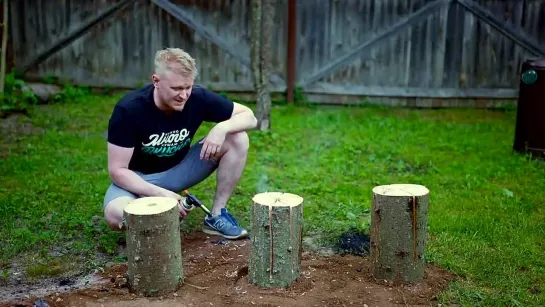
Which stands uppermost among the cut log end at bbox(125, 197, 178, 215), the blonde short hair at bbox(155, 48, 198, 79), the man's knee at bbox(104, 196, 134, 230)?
the blonde short hair at bbox(155, 48, 198, 79)

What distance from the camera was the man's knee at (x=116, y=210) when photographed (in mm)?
4137

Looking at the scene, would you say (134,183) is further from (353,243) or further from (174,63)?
(353,243)

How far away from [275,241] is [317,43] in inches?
235

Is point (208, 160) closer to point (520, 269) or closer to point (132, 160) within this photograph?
point (132, 160)

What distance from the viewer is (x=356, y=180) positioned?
243 inches

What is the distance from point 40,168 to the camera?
20.7ft

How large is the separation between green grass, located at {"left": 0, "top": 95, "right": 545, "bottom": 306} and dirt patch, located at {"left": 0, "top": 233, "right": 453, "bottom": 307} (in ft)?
0.86

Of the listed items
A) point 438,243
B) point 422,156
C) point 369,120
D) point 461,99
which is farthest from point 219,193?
point 461,99

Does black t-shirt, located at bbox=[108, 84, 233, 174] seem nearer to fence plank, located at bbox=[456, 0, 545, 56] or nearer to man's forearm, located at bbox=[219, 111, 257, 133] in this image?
man's forearm, located at bbox=[219, 111, 257, 133]

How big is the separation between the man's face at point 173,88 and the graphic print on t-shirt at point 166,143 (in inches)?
Answer: 9.7

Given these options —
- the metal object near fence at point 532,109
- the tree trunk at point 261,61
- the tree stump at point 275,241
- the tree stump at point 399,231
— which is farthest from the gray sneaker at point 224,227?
the metal object near fence at point 532,109

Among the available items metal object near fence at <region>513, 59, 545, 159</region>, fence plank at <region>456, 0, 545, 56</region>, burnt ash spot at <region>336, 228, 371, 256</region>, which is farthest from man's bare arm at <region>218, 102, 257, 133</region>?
fence plank at <region>456, 0, 545, 56</region>

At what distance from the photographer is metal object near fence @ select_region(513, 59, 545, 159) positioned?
6691 mm

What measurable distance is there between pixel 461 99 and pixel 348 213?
4759mm
